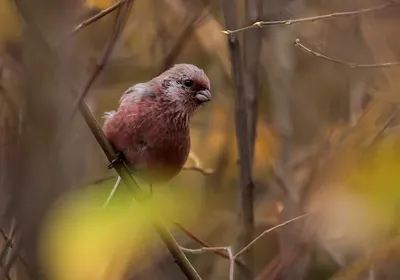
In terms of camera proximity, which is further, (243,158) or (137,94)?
(243,158)

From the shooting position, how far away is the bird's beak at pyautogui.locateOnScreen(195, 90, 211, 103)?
4160 mm

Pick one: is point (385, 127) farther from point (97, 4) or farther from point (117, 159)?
point (97, 4)

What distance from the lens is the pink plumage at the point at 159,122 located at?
387cm

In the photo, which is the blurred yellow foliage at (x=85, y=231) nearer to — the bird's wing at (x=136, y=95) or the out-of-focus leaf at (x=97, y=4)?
the bird's wing at (x=136, y=95)

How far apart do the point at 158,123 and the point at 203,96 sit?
0.33 metres

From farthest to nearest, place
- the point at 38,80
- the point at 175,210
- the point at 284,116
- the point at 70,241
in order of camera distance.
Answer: the point at 284,116 → the point at 175,210 → the point at 70,241 → the point at 38,80

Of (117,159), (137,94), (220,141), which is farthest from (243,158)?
(220,141)

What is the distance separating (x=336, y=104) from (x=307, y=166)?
0.95 meters

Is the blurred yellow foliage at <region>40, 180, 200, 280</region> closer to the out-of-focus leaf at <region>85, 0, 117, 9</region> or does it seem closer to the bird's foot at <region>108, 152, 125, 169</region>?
the bird's foot at <region>108, 152, 125, 169</region>

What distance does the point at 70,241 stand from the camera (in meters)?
2.31

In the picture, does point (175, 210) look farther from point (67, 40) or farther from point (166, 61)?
point (166, 61)

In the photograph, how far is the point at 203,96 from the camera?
4.17 metres

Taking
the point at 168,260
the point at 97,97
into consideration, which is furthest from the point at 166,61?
the point at 168,260

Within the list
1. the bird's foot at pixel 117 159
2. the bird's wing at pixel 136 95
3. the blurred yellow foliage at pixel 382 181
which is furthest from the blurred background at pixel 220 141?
the bird's wing at pixel 136 95
